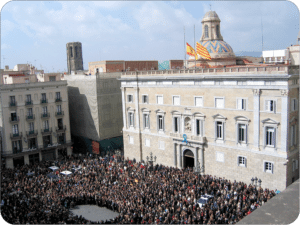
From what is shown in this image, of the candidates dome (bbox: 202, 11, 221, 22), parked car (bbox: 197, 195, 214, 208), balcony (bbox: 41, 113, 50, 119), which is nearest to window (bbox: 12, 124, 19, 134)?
balcony (bbox: 41, 113, 50, 119)

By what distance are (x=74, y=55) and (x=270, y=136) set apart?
9075cm

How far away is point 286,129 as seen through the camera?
87.0 ft

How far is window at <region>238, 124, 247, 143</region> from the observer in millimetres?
29672

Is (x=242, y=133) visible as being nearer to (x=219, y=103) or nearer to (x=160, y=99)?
(x=219, y=103)

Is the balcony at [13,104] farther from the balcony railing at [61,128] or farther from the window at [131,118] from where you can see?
the window at [131,118]

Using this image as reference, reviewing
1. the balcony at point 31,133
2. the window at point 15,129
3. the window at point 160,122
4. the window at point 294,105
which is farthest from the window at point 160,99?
the window at point 15,129

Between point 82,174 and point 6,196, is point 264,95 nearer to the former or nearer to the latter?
→ point 82,174

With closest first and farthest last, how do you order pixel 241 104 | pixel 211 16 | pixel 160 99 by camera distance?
pixel 241 104, pixel 160 99, pixel 211 16

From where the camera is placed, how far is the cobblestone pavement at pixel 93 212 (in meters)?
27.2

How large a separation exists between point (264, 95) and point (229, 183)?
9210mm

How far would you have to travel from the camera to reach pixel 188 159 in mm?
36562

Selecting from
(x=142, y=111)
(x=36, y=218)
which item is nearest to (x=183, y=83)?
(x=142, y=111)

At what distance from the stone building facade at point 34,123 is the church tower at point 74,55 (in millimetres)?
62244

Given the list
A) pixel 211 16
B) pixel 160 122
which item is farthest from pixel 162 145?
pixel 211 16
